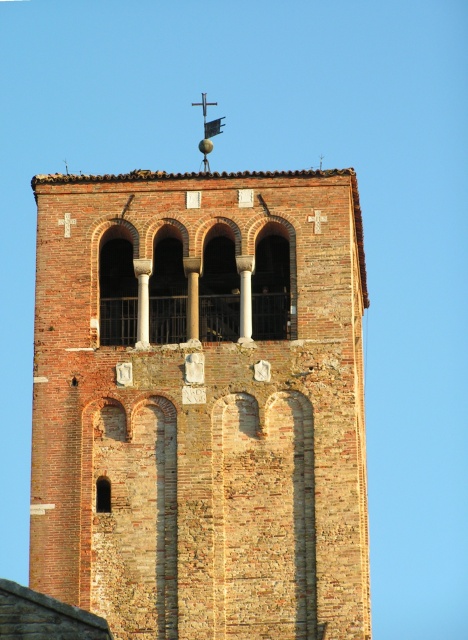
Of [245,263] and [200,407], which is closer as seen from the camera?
[200,407]

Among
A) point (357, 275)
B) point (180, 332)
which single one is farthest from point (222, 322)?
point (357, 275)

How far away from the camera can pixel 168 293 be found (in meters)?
35.7

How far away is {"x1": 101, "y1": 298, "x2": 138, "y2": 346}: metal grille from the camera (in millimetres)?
34938

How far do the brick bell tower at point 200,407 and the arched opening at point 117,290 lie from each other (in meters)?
0.04

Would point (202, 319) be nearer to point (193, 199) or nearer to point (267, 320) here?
point (267, 320)

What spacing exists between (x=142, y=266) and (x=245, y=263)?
6.15 ft

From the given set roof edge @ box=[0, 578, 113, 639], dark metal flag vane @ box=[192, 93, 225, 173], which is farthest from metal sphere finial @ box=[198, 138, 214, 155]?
roof edge @ box=[0, 578, 113, 639]

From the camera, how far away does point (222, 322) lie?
35.2m

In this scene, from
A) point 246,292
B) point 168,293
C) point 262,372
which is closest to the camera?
point 262,372

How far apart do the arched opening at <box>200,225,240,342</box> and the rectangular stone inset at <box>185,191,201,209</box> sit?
0.54 metres

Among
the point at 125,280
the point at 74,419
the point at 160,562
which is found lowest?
the point at 160,562

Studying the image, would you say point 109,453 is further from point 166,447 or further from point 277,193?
point 277,193

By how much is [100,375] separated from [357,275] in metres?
6.02

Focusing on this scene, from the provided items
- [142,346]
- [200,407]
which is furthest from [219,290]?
[200,407]
